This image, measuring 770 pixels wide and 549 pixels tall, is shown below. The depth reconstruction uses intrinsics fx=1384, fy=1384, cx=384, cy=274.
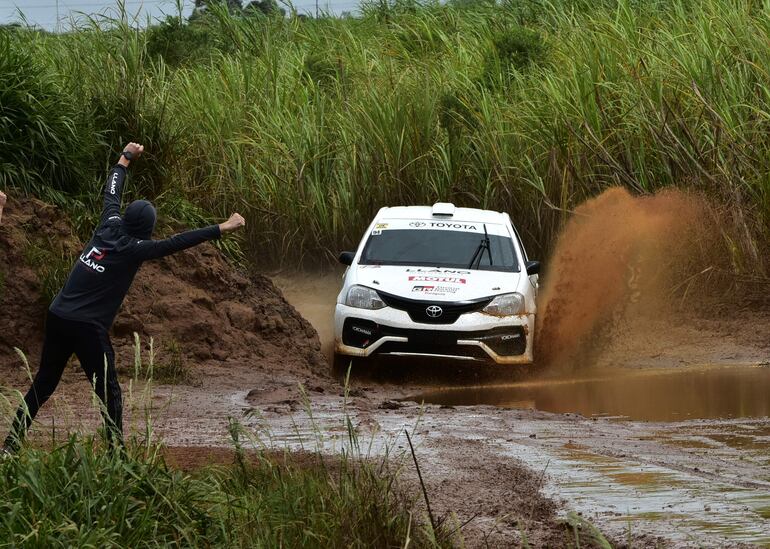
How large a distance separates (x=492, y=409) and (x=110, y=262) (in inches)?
154

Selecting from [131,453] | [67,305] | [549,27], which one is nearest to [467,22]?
[549,27]

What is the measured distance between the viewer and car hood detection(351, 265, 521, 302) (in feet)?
41.0

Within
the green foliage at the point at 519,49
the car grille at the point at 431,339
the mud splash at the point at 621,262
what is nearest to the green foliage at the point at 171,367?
the car grille at the point at 431,339

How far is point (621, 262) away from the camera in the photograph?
15688 mm

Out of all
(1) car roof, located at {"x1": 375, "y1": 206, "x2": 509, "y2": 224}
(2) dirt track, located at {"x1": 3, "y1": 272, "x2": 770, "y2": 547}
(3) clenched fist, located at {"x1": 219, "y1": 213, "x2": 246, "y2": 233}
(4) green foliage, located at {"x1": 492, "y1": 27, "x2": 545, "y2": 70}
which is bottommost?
(2) dirt track, located at {"x1": 3, "y1": 272, "x2": 770, "y2": 547}

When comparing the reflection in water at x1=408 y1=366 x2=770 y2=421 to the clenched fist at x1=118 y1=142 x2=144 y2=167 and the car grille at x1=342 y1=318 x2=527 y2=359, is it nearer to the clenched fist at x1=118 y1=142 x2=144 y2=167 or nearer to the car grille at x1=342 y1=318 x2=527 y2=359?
the car grille at x1=342 y1=318 x2=527 y2=359

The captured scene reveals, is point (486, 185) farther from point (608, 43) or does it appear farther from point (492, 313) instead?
point (492, 313)

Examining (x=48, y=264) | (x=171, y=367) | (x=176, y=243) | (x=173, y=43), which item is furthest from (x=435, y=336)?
(x=173, y=43)

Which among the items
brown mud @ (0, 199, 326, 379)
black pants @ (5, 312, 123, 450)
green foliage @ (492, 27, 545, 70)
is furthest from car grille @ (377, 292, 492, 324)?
green foliage @ (492, 27, 545, 70)

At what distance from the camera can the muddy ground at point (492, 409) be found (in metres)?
6.99

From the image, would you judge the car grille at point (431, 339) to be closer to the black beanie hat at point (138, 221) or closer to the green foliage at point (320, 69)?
the black beanie hat at point (138, 221)

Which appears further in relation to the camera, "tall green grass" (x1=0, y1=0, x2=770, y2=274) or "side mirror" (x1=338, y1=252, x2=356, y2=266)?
"tall green grass" (x1=0, y1=0, x2=770, y2=274)

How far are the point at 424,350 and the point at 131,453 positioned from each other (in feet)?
20.4

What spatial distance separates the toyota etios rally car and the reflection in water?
416 millimetres
